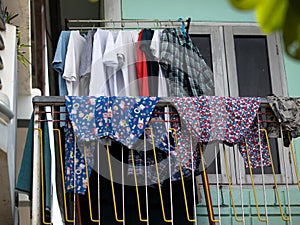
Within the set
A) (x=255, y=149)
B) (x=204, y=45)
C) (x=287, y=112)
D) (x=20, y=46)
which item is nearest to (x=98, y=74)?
(x=20, y=46)

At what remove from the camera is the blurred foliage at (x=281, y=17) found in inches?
10.5

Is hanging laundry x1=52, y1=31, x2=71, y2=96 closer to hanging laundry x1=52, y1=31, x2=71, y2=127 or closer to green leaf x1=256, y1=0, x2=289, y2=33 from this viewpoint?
hanging laundry x1=52, y1=31, x2=71, y2=127

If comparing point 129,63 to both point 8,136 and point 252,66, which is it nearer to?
point 252,66

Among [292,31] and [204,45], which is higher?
[204,45]

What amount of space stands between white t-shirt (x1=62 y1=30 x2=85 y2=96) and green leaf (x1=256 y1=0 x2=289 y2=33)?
3759 mm

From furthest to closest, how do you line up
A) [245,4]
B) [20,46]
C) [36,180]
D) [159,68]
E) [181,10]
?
[181,10] → [159,68] → [20,46] → [36,180] → [245,4]

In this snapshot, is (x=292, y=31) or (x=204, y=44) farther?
(x=204, y=44)

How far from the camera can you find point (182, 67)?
13.6 feet

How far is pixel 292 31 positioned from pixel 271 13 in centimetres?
1

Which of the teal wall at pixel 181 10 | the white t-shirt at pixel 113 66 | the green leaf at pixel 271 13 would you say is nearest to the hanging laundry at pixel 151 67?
the white t-shirt at pixel 113 66

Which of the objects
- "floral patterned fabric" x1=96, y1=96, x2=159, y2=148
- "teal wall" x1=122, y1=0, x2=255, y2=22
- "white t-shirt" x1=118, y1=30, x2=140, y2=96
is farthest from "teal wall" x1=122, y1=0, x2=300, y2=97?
"floral patterned fabric" x1=96, y1=96, x2=159, y2=148

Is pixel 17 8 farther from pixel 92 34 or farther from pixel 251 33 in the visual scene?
pixel 251 33

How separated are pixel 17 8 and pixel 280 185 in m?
2.28

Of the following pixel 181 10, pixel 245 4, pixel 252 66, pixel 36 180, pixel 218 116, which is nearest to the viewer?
pixel 245 4
